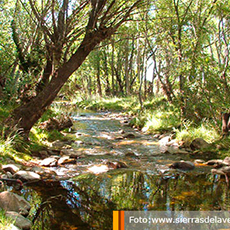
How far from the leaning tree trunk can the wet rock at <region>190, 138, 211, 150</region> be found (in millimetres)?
4270

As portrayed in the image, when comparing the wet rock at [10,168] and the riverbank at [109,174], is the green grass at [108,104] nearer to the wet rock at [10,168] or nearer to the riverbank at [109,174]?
the riverbank at [109,174]

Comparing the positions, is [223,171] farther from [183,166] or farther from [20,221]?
[20,221]

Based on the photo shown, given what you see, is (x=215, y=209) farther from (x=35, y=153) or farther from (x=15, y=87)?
(x=15, y=87)

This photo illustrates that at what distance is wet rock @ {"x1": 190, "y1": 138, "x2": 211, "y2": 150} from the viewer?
7.06 metres

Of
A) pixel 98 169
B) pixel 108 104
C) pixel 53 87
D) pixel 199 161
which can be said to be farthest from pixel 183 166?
pixel 108 104

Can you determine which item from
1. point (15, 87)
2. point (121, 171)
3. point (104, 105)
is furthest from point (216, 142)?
point (104, 105)

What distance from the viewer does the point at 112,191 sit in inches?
158

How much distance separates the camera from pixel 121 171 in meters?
5.15

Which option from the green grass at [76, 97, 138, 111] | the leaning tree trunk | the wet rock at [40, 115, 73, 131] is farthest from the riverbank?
the green grass at [76, 97, 138, 111]

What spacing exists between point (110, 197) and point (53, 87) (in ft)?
10.7

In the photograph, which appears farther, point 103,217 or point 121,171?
point 121,171

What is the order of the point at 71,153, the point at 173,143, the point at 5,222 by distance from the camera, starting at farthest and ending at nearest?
the point at 173,143, the point at 71,153, the point at 5,222

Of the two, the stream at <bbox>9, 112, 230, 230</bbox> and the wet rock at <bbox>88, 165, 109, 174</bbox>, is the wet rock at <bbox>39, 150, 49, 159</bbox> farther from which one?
the wet rock at <bbox>88, 165, 109, 174</bbox>

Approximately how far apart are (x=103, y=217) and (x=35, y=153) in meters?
3.58
